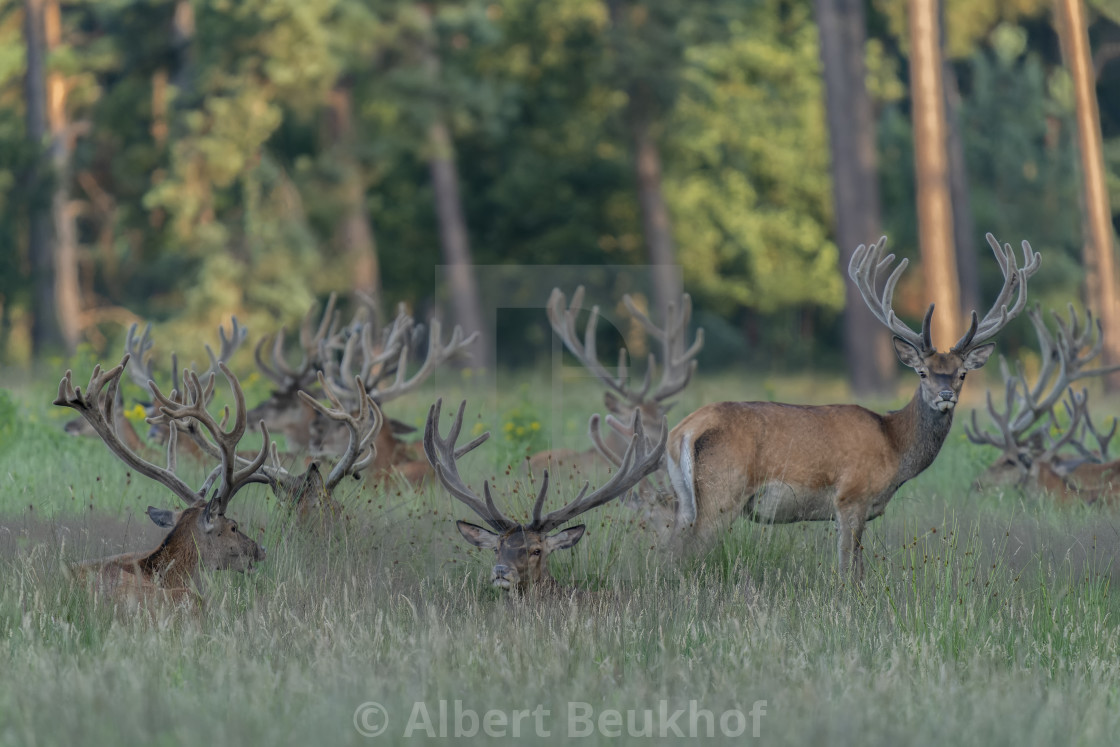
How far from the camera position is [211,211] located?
2591 centimetres

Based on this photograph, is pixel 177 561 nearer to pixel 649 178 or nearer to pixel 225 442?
pixel 225 442

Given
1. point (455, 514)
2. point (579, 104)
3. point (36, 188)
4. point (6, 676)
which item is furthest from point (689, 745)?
point (579, 104)

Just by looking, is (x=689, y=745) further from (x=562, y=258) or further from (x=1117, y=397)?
(x=562, y=258)

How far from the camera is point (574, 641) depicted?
19.0 ft

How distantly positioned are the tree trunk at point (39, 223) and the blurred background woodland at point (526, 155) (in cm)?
7

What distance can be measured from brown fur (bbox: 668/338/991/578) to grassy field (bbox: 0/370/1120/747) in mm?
169

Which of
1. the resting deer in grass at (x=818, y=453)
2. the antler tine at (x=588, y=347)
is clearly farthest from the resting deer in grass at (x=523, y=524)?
the antler tine at (x=588, y=347)

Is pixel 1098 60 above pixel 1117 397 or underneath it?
above

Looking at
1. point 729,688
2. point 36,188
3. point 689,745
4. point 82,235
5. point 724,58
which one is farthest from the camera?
point 82,235

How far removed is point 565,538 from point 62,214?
2427cm

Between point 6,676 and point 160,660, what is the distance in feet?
1.66

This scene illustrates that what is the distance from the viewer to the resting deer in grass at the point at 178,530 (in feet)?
20.1

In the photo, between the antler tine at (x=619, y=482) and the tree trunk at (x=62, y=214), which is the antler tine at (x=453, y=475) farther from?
the tree trunk at (x=62, y=214)

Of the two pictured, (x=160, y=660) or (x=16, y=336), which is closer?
(x=160, y=660)
